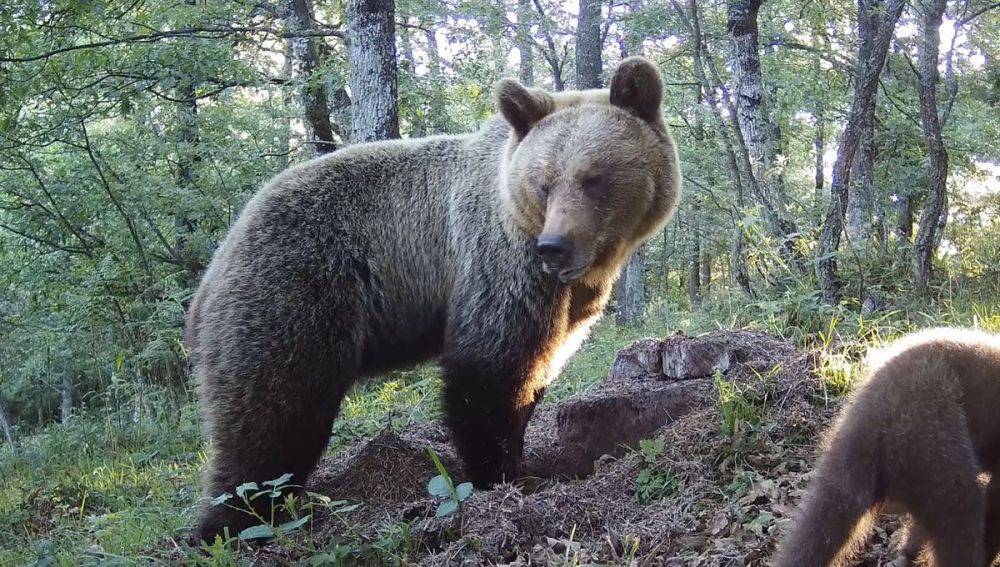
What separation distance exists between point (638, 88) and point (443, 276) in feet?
5.58

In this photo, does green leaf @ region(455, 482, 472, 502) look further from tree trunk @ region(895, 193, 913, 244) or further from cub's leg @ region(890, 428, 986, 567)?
tree trunk @ region(895, 193, 913, 244)

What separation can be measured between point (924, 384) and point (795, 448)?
133cm

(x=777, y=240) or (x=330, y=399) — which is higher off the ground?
(x=777, y=240)

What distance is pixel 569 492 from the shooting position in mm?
4176

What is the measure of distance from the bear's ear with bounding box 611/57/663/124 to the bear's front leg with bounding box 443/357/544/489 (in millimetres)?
1694

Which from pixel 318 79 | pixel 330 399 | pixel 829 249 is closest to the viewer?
pixel 330 399

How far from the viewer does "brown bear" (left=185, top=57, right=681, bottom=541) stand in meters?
4.55

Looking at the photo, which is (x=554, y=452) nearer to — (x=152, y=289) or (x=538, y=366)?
(x=538, y=366)

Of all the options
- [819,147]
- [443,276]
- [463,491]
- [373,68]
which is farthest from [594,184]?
[819,147]

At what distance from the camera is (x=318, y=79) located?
36.7 feet

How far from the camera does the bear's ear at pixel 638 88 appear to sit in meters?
4.72

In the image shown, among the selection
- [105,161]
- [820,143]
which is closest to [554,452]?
[105,161]

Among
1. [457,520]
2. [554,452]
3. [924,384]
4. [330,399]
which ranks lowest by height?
[554,452]

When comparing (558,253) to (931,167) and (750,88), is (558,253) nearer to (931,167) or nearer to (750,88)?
(931,167)
